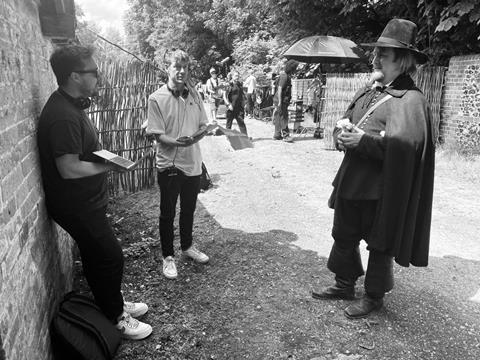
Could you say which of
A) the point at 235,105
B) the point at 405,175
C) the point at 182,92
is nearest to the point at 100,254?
the point at 182,92

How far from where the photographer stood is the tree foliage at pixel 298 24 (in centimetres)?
910

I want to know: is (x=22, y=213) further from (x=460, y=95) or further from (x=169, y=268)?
(x=460, y=95)

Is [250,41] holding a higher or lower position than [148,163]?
higher

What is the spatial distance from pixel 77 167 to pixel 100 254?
24.1 inches

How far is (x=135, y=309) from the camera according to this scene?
3.25 m

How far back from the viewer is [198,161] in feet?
12.3

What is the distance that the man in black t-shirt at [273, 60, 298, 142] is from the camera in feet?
34.1

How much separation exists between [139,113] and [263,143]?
501 cm

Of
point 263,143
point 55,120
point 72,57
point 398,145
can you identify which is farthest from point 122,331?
point 263,143

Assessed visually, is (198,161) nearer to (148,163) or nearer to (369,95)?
(369,95)

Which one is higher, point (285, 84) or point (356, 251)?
point (285, 84)

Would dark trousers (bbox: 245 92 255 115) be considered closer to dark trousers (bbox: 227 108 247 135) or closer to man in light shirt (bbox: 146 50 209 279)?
dark trousers (bbox: 227 108 247 135)

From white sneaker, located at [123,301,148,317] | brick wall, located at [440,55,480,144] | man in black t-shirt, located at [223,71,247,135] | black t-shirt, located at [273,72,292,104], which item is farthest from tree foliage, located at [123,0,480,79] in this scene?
black t-shirt, located at [273,72,292,104]

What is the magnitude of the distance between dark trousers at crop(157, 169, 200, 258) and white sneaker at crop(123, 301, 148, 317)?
695mm
